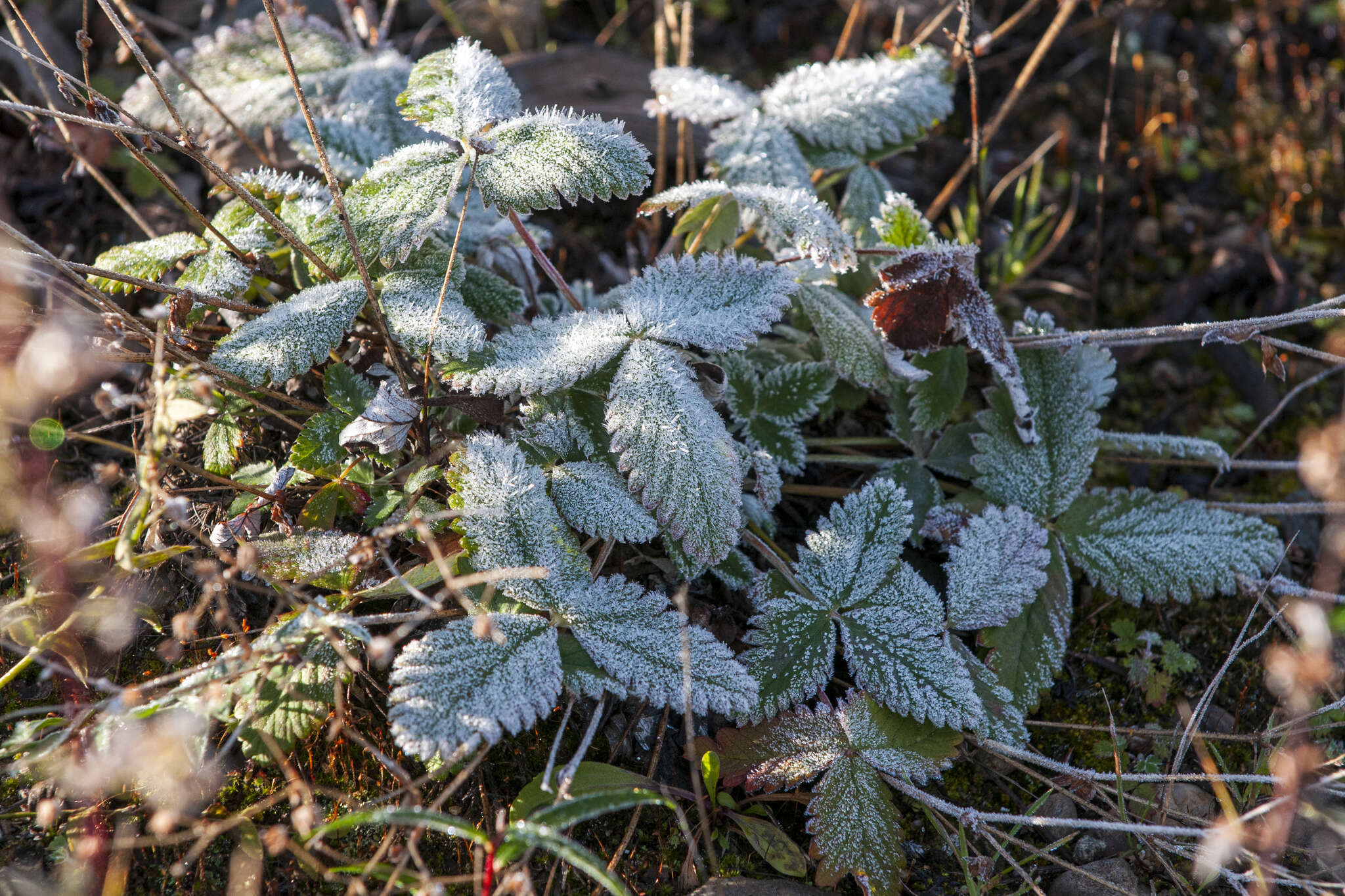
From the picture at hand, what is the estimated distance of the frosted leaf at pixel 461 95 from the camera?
5.49 feet

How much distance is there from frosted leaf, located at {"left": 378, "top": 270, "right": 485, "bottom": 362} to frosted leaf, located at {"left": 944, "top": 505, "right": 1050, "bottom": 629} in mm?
988

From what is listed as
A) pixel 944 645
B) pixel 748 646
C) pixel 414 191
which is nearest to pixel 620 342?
pixel 414 191

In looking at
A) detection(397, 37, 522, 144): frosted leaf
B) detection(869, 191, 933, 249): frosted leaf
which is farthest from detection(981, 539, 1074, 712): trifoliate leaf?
detection(397, 37, 522, 144): frosted leaf

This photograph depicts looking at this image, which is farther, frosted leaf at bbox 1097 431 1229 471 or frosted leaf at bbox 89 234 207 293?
frosted leaf at bbox 1097 431 1229 471

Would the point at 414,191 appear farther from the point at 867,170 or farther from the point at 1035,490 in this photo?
the point at 1035,490

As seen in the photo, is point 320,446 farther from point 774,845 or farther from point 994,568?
point 994,568

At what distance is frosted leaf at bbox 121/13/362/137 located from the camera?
216 cm

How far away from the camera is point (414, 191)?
1642 mm

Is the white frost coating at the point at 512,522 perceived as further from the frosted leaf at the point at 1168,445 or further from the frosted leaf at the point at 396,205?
the frosted leaf at the point at 1168,445

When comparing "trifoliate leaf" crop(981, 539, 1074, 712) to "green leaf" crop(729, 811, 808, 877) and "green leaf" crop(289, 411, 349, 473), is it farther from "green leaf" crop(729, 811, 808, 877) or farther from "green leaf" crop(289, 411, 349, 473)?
"green leaf" crop(289, 411, 349, 473)

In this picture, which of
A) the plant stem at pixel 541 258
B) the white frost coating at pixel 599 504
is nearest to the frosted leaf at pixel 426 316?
the plant stem at pixel 541 258

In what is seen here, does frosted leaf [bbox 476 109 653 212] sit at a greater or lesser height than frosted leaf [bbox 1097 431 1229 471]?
greater

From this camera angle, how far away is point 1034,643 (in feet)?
5.70

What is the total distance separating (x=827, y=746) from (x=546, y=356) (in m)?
0.82
